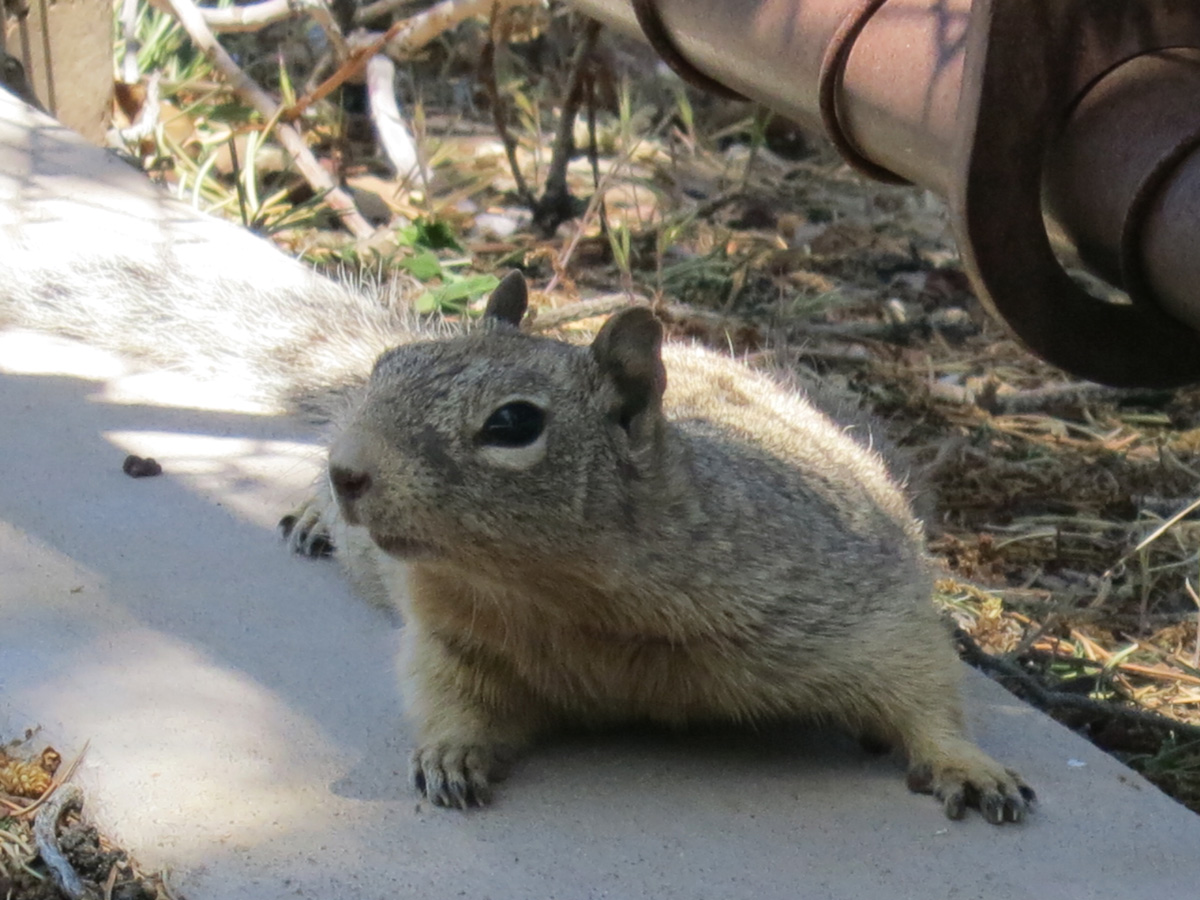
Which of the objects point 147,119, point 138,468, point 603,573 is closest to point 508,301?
point 603,573

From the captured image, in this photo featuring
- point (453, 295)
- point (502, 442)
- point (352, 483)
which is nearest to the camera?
point (352, 483)

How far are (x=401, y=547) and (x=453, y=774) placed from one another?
0.47m

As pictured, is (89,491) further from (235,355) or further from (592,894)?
(592,894)

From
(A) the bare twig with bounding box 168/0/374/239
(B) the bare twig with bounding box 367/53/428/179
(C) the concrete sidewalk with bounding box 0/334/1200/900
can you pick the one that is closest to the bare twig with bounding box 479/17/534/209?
(B) the bare twig with bounding box 367/53/428/179

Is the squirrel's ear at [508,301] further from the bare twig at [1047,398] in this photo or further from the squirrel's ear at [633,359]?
the bare twig at [1047,398]

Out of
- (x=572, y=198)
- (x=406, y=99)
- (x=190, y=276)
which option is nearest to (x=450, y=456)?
(x=190, y=276)

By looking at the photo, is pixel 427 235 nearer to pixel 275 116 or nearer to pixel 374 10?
pixel 275 116

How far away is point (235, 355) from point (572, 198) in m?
2.28

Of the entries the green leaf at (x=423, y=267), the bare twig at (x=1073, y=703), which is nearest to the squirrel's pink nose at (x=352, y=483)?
the bare twig at (x=1073, y=703)

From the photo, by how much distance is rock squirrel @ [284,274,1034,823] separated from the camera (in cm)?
269

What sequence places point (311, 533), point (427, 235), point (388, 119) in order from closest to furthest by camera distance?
point (311, 533) → point (427, 235) → point (388, 119)

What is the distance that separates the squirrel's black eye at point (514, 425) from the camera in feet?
8.95

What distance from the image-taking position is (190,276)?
16.4 feet

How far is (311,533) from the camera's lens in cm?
386
